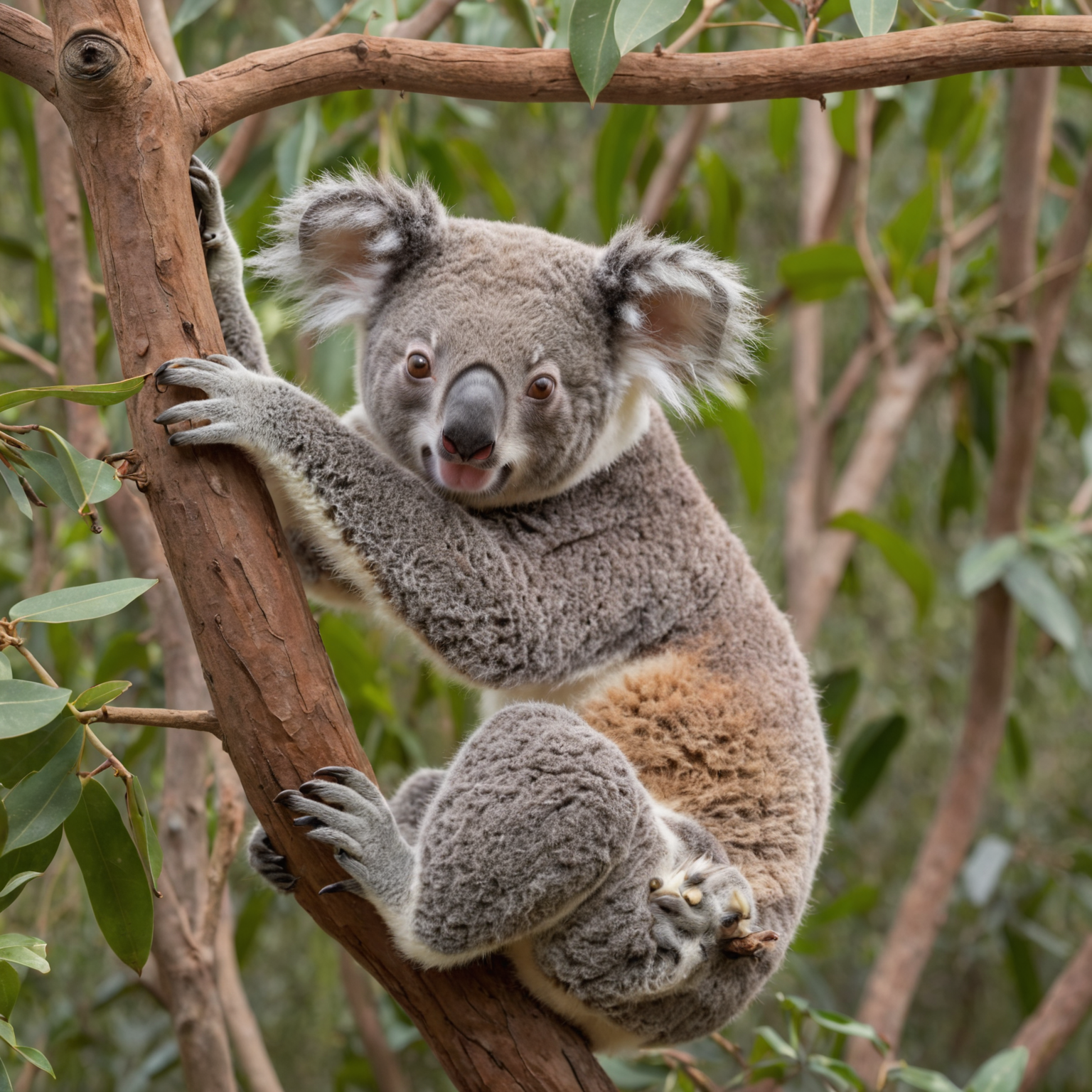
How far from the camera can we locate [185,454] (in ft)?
5.06

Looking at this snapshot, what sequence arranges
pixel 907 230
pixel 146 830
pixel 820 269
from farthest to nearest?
1. pixel 907 230
2. pixel 820 269
3. pixel 146 830

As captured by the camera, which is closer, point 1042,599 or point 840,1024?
point 840,1024

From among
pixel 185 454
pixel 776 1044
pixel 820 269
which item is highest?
pixel 820 269

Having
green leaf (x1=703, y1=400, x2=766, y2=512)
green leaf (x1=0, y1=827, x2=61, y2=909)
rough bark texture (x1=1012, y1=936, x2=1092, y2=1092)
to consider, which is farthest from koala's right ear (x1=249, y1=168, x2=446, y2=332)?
rough bark texture (x1=1012, y1=936, x2=1092, y2=1092)

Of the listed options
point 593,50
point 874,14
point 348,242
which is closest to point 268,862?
point 348,242

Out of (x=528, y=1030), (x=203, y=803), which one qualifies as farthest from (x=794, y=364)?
(x=528, y=1030)

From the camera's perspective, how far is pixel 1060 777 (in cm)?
520

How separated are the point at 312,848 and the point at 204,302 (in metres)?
0.76

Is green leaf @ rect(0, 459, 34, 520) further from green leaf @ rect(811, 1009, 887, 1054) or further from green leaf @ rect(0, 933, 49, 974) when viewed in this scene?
green leaf @ rect(811, 1009, 887, 1054)

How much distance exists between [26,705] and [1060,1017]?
119 inches

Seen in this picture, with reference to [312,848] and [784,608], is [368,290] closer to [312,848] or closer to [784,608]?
[312,848]

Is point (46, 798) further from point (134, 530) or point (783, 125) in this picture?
point (783, 125)

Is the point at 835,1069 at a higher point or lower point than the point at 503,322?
lower

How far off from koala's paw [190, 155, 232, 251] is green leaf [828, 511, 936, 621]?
2227 mm
